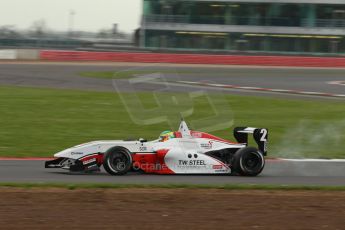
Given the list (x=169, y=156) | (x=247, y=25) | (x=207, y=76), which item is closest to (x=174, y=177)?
(x=169, y=156)

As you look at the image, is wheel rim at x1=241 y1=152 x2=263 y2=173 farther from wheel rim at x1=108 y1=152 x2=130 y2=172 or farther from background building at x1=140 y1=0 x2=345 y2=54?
background building at x1=140 y1=0 x2=345 y2=54

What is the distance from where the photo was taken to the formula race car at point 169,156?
35.4ft

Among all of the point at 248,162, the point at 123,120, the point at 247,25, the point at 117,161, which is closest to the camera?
the point at 117,161

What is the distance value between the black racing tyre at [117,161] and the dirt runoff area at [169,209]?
1356 millimetres

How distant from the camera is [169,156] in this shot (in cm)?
1097

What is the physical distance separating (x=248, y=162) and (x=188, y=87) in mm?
1512

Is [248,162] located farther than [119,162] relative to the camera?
Yes

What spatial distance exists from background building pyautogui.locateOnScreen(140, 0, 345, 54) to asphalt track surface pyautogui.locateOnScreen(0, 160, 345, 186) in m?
42.9

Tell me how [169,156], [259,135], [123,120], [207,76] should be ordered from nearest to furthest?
[169,156]
[259,135]
[123,120]
[207,76]

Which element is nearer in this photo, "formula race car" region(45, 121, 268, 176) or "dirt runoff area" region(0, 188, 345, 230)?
"dirt runoff area" region(0, 188, 345, 230)

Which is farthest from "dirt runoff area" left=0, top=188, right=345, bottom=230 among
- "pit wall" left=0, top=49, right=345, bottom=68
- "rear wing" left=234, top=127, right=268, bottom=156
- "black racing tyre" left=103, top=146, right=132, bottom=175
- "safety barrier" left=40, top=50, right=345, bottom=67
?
"safety barrier" left=40, top=50, right=345, bottom=67

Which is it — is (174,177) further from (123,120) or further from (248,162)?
(123,120)

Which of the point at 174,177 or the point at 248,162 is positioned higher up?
the point at 248,162

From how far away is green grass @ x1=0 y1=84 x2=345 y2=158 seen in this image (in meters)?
14.2
